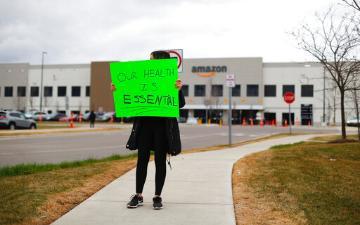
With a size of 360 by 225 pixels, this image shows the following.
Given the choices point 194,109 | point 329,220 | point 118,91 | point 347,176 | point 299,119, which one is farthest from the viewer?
point 194,109

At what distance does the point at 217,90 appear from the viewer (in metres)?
76.2

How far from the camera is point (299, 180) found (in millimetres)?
8211

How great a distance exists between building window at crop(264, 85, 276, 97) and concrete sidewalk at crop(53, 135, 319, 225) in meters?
67.7

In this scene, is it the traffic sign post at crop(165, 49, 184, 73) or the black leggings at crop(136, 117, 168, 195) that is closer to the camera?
the black leggings at crop(136, 117, 168, 195)

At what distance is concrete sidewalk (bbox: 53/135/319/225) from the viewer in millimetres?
5248

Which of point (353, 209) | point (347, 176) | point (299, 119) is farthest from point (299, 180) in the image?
point (299, 119)

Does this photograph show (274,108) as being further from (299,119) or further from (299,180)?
(299,180)

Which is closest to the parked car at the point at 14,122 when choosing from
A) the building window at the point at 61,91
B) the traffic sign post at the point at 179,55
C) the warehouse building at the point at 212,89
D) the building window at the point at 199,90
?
the traffic sign post at the point at 179,55

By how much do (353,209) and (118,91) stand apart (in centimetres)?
358

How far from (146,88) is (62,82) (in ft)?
271

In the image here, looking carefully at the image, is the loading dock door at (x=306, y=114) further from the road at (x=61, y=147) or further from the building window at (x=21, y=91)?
the road at (x=61, y=147)

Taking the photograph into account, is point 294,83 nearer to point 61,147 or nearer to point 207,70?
point 207,70

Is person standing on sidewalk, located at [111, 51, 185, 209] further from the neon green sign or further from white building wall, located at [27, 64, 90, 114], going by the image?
white building wall, located at [27, 64, 90, 114]

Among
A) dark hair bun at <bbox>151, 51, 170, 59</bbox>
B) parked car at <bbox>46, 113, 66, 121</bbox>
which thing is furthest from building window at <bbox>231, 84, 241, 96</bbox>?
dark hair bun at <bbox>151, 51, 170, 59</bbox>
